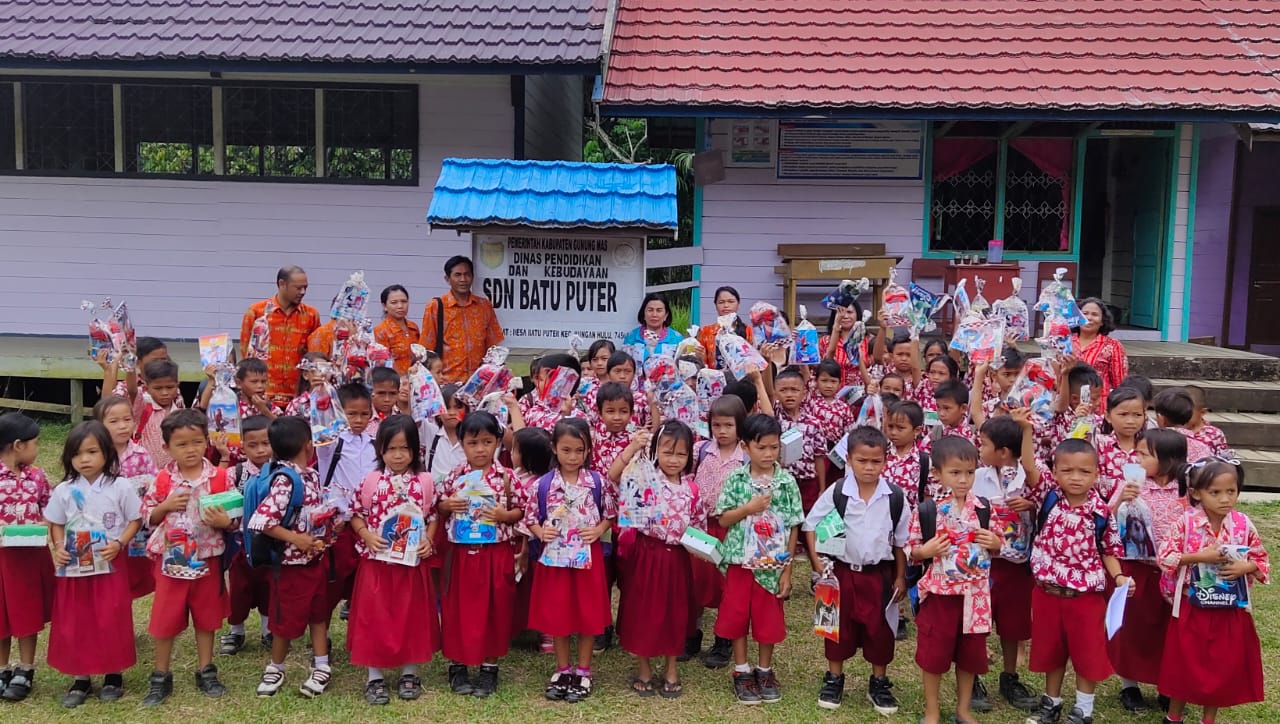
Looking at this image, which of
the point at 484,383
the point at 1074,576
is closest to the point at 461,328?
the point at 484,383

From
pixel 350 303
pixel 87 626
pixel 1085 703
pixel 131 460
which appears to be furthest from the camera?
pixel 350 303

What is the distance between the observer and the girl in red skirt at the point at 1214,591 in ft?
12.5

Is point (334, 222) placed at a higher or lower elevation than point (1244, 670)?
higher

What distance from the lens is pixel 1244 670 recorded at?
12.7 ft

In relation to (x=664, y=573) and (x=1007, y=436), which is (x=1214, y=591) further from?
(x=664, y=573)

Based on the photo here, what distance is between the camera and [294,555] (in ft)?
14.1

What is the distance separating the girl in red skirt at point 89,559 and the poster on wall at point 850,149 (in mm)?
6707

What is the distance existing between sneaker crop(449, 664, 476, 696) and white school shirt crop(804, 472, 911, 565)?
1719 millimetres

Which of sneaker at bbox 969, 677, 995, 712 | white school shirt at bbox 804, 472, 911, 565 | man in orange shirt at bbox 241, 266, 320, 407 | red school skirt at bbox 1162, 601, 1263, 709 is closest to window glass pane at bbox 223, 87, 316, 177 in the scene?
man in orange shirt at bbox 241, 266, 320, 407

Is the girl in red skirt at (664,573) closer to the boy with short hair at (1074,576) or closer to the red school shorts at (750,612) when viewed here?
the red school shorts at (750,612)

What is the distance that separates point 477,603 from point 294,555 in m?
0.81

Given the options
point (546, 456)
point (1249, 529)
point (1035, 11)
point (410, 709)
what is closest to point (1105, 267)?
point (1035, 11)

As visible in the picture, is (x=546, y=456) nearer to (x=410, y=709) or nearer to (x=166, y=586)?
(x=410, y=709)

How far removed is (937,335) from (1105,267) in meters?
3.72
